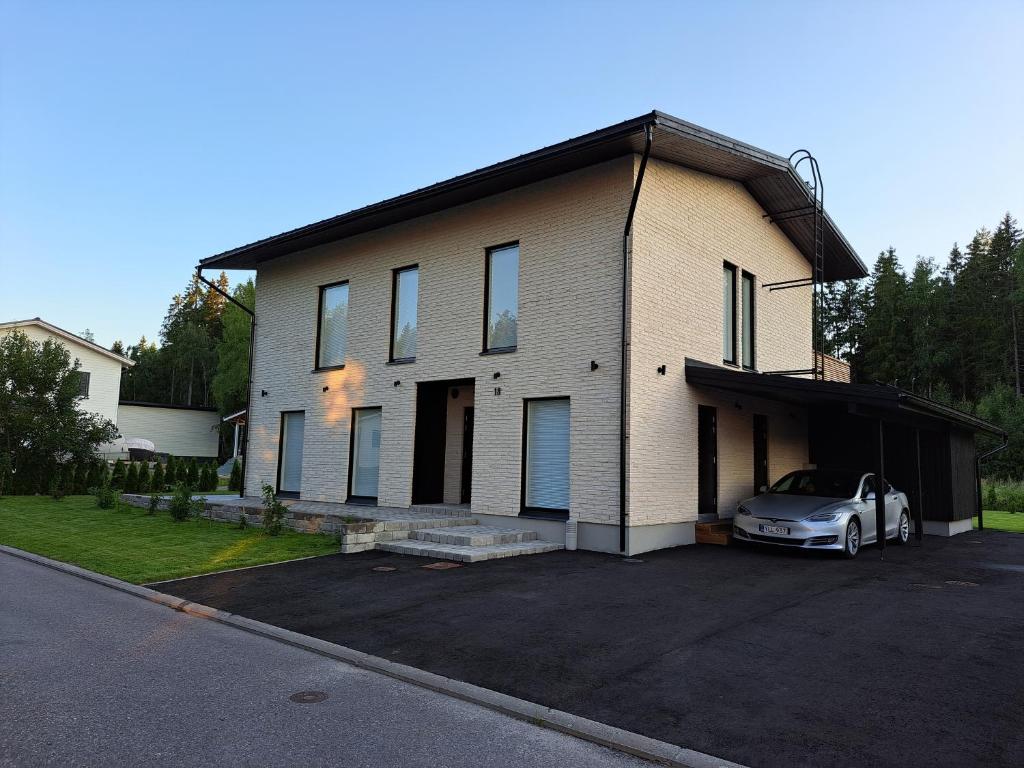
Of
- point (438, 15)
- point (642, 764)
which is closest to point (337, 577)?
point (642, 764)

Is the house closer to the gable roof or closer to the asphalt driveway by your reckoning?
the asphalt driveway

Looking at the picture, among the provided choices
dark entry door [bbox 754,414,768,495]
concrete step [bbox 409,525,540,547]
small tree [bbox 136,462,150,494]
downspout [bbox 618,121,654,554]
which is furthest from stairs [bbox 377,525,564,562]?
small tree [bbox 136,462,150,494]

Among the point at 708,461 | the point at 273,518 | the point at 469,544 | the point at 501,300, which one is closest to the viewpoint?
the point at 469,544

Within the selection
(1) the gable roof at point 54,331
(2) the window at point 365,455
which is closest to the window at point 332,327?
(2) the window at point 365,455

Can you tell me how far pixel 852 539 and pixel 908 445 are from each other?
5681 millimetres

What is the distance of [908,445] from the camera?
51.3ft

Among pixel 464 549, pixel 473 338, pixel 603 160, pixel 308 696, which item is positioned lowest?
pixel 308 696

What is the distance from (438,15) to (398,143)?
400 cm

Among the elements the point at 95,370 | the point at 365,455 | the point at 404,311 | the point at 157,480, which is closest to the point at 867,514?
the point at 404,311

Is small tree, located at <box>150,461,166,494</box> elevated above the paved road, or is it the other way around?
small tree, located at <box>150,461,166,494</box>

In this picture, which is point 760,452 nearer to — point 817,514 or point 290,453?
point 817,514

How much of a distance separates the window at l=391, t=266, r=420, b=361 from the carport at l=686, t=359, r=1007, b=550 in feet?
20.7

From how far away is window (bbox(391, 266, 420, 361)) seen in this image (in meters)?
15.1

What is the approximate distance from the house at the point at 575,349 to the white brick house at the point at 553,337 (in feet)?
0.16
